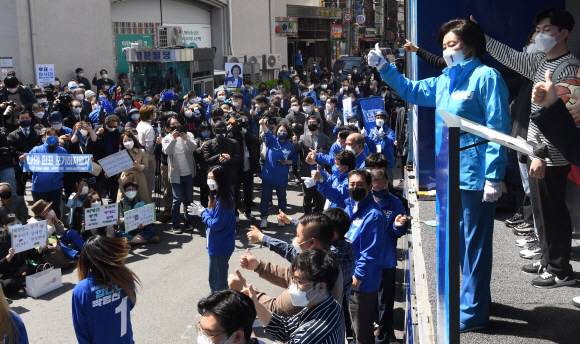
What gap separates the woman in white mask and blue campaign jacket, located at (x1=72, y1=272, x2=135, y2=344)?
225 inches

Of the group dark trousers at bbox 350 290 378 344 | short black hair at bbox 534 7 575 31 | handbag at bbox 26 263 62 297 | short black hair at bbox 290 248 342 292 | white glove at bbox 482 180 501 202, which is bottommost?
handbag at bbox 26 263 62 297

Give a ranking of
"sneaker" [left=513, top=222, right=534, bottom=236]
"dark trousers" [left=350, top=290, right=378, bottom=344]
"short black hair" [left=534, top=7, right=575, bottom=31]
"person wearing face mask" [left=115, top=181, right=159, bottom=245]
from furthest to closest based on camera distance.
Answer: "person wearing face mask" [left=115, top=181, right=159, bottom=245]
"dark trousers" [left=350, top=290, right=378, bottom=344]
"sneaker" [left=513, top=222, right=534, bottom=236]
"short black hair" [left=534, top=7, right=575, bottom=31]

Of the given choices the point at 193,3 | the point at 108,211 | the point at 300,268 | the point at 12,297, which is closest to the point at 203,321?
the point at 300,268

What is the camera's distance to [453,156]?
194 centimetres

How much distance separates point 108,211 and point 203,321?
20.9 ft

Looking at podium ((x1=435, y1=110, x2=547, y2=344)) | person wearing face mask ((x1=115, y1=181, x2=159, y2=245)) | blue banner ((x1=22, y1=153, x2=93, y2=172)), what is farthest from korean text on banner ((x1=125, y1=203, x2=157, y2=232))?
podium ((x1=435, y1=110, x2=547, y2=344))

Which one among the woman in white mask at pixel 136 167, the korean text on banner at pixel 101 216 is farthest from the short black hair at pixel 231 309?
the woman in white mask at pixel 136 167

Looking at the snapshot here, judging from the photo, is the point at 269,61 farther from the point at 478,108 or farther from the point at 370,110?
the point at 478,108

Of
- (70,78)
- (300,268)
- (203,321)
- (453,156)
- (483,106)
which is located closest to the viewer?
(453,156)

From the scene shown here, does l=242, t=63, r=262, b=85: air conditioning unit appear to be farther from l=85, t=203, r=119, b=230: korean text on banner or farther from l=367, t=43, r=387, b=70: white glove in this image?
l=367, t=43, r=387, b=70: white glove

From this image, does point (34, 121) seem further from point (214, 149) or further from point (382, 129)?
point (382, 129)

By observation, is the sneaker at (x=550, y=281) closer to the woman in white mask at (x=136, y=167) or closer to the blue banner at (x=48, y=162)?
the woman in white mask at (x=136, y=167)

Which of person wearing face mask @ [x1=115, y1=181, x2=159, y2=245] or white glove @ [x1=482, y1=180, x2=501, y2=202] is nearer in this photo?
white glove @ [x1=482, y1=180, x2=501, y2=202]

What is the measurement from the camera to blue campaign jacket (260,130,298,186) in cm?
1022
